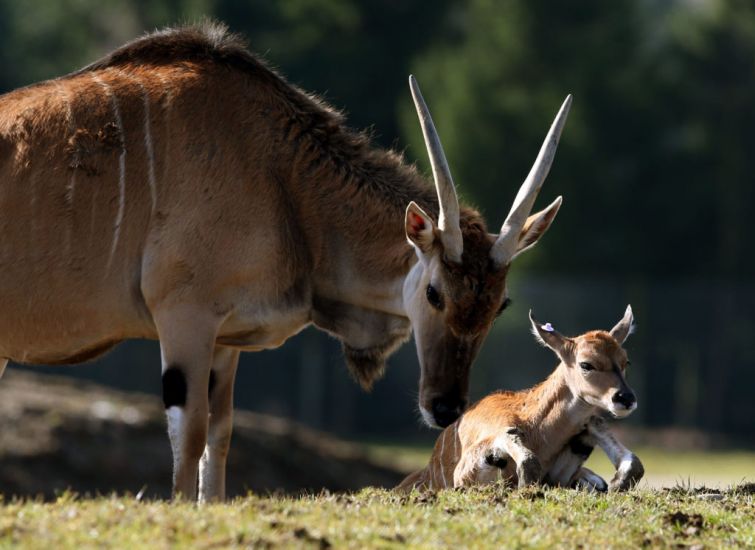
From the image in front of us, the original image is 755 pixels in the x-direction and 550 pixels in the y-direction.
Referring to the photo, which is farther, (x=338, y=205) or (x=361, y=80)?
(x=361, y=80)

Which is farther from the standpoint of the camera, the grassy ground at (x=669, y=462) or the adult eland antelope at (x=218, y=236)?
the grassy ground at (x=669, y=462)

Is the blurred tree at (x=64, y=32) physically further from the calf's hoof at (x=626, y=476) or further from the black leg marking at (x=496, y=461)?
the calf's hoof at (x=626, y=476)

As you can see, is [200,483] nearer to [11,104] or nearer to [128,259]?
[128,259]

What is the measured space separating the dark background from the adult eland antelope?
915 inches

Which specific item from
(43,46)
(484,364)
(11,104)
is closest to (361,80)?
(43,46)

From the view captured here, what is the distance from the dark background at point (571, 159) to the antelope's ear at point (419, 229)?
23925 mm

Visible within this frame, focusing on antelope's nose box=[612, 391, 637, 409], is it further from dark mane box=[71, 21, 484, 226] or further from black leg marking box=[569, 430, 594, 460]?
dark mane box=[71, 21, 484, 226]

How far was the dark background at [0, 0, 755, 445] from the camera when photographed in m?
35.0

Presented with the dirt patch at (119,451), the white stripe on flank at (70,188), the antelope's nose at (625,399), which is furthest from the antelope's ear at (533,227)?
the dirt patch at (119,451)

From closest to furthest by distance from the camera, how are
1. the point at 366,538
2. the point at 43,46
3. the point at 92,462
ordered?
1. the point at 366,538
2. the point at 92,462
3. the point at 43,46

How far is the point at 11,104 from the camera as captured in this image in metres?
10.3

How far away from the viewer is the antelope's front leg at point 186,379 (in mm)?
9352

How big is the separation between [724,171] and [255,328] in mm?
33160

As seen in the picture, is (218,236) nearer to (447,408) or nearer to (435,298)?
(435,298)
